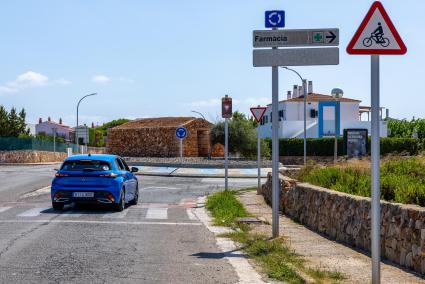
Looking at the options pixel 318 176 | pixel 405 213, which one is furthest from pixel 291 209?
pixel 405 213

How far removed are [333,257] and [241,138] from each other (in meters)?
45.7

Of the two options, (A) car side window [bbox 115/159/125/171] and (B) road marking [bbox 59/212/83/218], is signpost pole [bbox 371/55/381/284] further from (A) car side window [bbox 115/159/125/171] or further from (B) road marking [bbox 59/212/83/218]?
(A) car side window [bbox 115/159/125/171]

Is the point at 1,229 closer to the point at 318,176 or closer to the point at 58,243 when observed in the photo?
the point at 58,243

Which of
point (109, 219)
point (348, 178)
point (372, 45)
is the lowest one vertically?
point (109, 219)

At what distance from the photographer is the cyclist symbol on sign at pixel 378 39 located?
7016mm

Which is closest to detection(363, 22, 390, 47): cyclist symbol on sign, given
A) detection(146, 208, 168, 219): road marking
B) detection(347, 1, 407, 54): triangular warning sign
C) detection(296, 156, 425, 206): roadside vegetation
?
detection(347, 1, 407, 54): triangular warning sign

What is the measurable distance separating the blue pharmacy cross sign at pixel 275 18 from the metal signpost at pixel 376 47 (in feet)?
15.9

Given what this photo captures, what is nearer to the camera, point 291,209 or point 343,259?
point 343,259

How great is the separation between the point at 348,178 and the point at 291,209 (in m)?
2.03

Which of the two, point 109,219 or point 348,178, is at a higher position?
point 348,178

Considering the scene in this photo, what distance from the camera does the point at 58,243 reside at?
11211mm

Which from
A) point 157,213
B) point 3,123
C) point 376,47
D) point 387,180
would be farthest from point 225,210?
point 3,123

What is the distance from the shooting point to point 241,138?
55.4 meters

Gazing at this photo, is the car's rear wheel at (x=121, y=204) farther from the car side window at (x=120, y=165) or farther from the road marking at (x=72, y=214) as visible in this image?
the road marking at (x=72, y=214)
